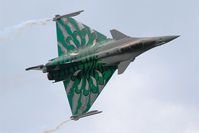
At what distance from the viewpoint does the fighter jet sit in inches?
3083

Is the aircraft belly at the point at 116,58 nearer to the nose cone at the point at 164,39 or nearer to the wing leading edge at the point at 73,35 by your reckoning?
the nose cone at the point at 164,39

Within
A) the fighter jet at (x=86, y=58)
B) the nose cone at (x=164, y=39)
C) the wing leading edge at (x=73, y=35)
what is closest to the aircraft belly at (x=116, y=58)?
the fighter jet at (x=86, y=58)

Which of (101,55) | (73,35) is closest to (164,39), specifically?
(101,55)

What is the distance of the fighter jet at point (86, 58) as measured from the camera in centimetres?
7831

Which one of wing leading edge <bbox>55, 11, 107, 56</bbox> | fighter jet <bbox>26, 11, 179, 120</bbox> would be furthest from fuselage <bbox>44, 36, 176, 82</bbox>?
wing leading edge <bbox>55, 11, 107, 56</bbox>

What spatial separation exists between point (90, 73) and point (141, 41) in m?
6.41

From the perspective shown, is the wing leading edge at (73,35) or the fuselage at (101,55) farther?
the wing leading edge at (73,35)

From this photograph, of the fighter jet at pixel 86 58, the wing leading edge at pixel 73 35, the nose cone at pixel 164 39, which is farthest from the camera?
the wing leading edge at pixel 73 35

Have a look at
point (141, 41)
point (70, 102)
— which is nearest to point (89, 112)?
point (70, 102)

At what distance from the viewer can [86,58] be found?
261 feet

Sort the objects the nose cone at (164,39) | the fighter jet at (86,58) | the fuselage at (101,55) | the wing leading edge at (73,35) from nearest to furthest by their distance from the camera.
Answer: the nose cone at (164,39) < the fuselage at (101,55) < the fighter jet at (86,58) < the wing leading edge at (73,35)

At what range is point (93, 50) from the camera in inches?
3137

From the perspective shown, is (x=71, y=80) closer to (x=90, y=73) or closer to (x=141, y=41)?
(x=90, y=73)

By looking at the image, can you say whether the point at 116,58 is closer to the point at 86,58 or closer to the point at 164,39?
the point at 86,58
